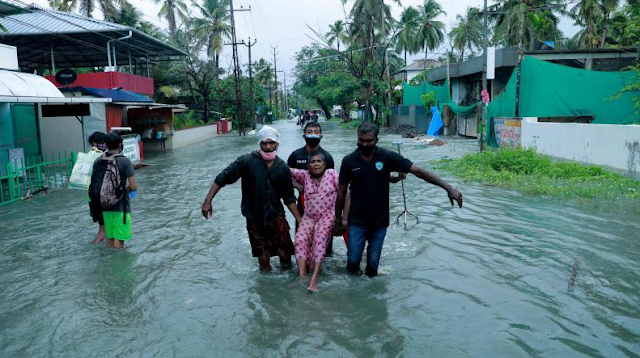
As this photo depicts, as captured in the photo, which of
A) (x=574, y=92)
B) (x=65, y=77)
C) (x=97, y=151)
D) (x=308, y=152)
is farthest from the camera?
(x=65, y=77)

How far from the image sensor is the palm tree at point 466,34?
2072 inches

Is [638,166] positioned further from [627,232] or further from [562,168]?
[627,232]

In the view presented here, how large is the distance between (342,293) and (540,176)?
834 cm

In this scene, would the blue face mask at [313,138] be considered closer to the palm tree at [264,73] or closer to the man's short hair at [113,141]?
the man's short hair at [113,141]

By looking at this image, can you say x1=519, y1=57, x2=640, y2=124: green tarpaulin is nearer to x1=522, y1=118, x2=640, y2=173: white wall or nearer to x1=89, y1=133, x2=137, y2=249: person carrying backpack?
x1=522, y1=118, x2=640, y2=173: white wall

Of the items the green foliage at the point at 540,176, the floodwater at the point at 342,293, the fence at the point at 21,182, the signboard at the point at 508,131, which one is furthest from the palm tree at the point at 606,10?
the fence at the point at 21,182

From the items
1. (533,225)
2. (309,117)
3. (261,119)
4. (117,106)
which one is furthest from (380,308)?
(261,119)

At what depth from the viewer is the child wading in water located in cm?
552

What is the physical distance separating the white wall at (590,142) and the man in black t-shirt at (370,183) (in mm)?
8183

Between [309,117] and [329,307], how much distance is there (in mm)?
42650

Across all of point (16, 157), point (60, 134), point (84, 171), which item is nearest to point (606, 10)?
point (60, 134)

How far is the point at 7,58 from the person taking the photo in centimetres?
1417

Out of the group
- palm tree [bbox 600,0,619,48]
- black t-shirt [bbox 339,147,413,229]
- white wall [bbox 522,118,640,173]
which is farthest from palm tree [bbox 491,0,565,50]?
black t-shirt [bbox 339,147,413,229]

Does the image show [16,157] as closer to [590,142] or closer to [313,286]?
[313,286]
